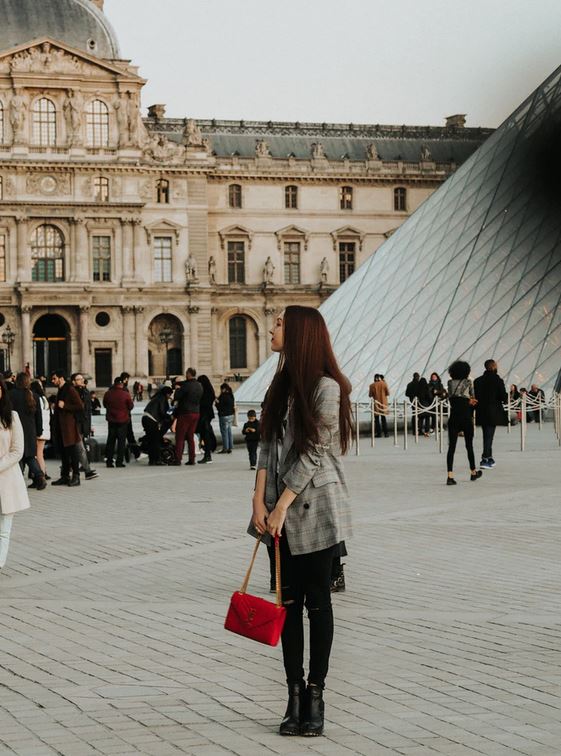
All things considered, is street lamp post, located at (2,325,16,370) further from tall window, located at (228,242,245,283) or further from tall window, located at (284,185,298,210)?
tall window, located at (284,185,298,210)

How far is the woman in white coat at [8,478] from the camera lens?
10.7m

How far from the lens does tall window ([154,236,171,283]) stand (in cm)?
6912

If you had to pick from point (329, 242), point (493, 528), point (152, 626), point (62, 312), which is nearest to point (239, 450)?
point (493, 528)

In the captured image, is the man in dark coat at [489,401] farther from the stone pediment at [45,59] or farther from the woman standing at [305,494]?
the stone pediment at [45,59]

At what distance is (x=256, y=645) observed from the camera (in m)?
8.06

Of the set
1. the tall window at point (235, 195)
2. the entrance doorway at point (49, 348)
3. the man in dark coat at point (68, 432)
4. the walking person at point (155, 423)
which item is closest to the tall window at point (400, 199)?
the tall window at point (235, 195)

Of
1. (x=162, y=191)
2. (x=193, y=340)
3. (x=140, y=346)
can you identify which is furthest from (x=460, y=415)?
(x=162, y=191)

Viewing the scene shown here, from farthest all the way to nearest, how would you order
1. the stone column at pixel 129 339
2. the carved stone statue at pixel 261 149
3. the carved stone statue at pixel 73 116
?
1. the carved stone statue at pixel 261 149
2. the stone column at pixel 129 339
3. the carved stone statue at pixel 73 116

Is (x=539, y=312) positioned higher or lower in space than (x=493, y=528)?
higher

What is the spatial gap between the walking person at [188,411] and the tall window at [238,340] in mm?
48189

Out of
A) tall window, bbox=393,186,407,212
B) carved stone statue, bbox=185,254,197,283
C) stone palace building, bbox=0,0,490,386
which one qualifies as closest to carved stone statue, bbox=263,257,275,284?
stone palace building, bbox=0,0,490,386

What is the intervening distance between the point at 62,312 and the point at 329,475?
202ft

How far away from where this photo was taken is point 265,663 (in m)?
7.55

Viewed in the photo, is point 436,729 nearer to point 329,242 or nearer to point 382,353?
point 382,353
